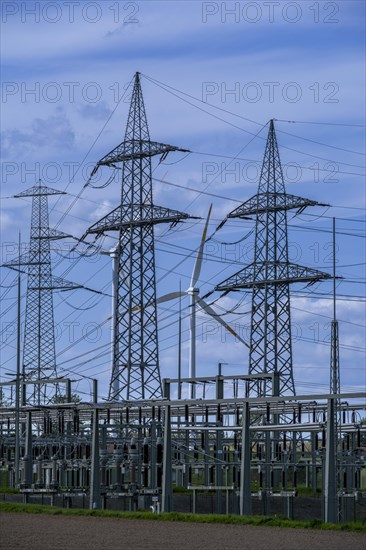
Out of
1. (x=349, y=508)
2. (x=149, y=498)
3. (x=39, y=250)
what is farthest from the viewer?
(x=39, y=250)

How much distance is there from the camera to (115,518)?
83.9ft

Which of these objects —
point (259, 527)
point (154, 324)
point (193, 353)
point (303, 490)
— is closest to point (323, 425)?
point (259, 527)

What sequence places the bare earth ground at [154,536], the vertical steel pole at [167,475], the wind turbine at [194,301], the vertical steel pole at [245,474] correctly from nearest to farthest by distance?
the bare earth ground at [154,536]
the vertical steel pole at [245,474]
the vertical steel pole at [167,475]
the wind turbine at [194,301]

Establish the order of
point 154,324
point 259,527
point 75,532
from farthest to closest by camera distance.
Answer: point 154,324 < point 259,527 < point 75,532

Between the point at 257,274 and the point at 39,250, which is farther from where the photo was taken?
the point at 39,250

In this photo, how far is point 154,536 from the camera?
20.5 m

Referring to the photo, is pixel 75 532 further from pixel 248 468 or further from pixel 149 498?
pixel 149 498

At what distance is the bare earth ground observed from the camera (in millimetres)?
18422

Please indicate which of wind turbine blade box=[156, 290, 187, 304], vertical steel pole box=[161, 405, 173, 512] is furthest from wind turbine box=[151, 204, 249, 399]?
vertical steel pole box=[161, 405, 173, 512]

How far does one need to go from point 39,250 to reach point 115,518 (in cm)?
4102

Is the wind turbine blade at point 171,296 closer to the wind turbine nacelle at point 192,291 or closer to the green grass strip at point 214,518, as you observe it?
the wind turbine nacelle at point 192,291

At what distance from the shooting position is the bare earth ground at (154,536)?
60.4 feet

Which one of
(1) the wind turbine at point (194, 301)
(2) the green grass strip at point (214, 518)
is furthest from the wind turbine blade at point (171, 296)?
(2) the green grass strip at point (214, 518)

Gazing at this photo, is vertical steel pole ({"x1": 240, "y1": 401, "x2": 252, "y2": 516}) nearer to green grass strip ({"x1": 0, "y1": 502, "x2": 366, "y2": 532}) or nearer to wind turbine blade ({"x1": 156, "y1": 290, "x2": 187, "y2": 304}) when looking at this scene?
green grass strip ({"x1": 0, "y1": 502, "x2": 366, "y2": 532})
